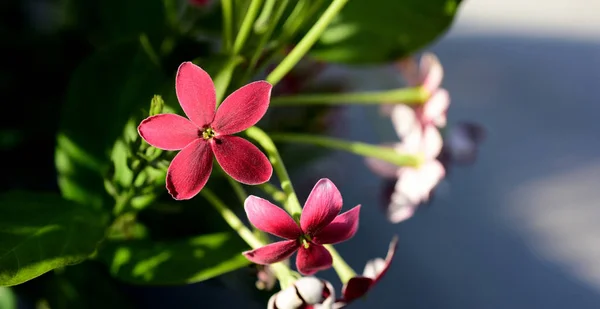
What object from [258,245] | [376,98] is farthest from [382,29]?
[258,245]

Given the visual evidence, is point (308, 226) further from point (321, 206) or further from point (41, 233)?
point (41, 233)

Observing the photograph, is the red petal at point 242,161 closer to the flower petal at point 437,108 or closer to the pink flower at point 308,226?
the pink flower at point 308,226

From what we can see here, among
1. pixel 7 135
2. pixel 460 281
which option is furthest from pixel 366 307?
pixel 7 135

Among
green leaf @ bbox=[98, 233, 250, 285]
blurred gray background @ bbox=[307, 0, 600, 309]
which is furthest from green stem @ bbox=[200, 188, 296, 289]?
blurred gray background @ bbox=[307, 0, 600, 309]

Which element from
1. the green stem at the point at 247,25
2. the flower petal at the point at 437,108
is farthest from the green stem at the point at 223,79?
the flower petal at the point at 437,108

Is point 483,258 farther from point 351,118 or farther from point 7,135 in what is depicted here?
point 7,135

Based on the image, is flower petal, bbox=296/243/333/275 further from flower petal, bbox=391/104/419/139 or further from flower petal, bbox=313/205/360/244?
flower petal, bbox=391/104/419/139

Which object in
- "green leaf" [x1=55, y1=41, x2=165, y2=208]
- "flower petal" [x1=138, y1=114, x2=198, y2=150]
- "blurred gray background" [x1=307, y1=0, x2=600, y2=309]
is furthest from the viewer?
"blurred gray background" [x1=307, y1=0, x2=600, y2=309]
